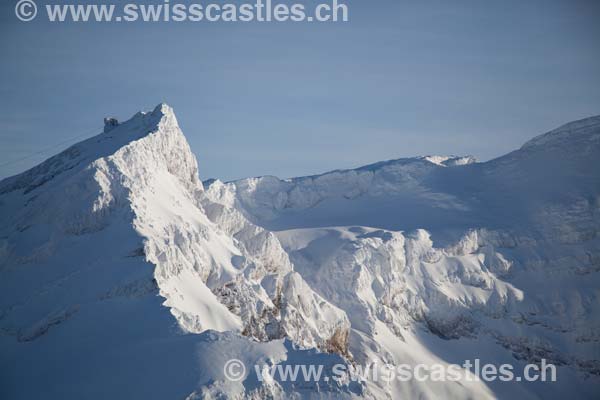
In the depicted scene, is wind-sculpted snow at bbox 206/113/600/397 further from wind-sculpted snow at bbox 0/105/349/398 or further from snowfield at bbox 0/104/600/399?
wind-sculpted snow at bbox 0/105/349/398

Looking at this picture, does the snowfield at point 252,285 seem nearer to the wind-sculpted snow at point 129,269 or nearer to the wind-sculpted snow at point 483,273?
the wind-sculpted snow at point 129,269

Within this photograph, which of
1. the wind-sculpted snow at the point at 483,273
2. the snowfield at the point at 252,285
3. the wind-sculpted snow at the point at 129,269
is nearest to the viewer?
the snowfield at the point at 252,285

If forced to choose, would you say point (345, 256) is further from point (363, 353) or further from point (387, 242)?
point (363, 353)

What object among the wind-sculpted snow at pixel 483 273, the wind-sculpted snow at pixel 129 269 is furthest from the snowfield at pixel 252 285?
the wind-sculpted snow at pixel 483 273

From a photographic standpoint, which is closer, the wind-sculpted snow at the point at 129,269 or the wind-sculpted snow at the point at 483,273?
the wind-sculpted snow at the point at 129,269

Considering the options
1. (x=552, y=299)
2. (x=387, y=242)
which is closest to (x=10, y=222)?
(x=387, y=242)

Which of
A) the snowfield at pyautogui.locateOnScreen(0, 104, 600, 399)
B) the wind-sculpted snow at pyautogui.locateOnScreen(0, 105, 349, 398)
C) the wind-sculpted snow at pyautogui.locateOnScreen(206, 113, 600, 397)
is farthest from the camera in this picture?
the wind-sculpted snow at pyautogui.locateOnScreen(206, 113, 600, 397)

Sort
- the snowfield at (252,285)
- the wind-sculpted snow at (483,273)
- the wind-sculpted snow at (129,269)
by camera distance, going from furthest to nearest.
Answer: the wind-sculpted snow at (483,273)
the wind-sculpted snow at (129,269)
the snowfield at (252,285)

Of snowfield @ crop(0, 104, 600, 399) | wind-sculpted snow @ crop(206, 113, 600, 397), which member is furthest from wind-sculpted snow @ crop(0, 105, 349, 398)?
wind-sculpted snow @ crop(206, 113, 600, 397)

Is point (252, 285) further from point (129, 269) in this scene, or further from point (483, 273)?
point (483, 273)
